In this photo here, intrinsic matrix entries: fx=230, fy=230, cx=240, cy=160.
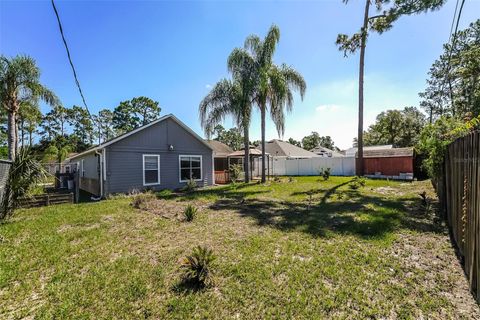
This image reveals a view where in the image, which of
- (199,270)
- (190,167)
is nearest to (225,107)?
(190,167)

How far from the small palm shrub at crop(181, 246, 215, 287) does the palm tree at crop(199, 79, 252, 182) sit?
11.9m

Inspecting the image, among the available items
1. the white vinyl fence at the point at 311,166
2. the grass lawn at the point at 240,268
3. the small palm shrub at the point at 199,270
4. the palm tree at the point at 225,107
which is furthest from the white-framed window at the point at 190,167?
the white vinyl fence at the point at 311,166

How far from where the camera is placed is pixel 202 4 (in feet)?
24.1

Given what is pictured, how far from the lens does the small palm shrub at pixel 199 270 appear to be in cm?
337

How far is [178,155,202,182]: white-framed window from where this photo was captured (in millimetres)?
14172

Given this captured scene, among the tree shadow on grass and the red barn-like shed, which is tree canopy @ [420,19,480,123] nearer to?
the tree shadow on grass

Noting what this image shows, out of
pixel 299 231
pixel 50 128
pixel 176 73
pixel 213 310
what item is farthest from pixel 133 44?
pixel 50 128

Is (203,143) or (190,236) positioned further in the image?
(203,143)

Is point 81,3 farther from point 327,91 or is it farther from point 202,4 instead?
point 327,91

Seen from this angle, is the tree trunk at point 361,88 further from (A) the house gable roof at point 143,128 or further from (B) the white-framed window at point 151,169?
(B) the white-framed window at point 151,169

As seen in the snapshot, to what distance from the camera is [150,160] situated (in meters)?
12.7

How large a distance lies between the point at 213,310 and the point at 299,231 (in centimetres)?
331

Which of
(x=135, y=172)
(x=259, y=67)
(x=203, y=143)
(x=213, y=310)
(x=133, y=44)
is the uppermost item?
(x=259, y=67)

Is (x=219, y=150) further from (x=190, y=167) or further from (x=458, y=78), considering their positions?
(x=458, y=78)
